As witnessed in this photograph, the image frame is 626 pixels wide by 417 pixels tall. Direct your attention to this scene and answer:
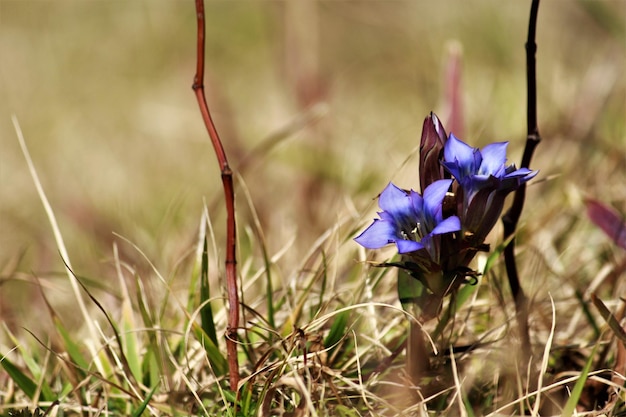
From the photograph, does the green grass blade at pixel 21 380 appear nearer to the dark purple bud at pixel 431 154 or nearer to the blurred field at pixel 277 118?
the blurred field at pixel 277 118

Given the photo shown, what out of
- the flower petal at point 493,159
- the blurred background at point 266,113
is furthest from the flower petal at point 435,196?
the blurred background at point 266,113

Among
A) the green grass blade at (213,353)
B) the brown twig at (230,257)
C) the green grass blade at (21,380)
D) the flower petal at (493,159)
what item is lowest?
the green grass blade at (21,380)

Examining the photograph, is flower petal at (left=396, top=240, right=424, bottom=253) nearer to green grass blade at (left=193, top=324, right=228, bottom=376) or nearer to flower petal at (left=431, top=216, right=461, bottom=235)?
flower petal at (left=431, top=216, right=461, bottom=235)

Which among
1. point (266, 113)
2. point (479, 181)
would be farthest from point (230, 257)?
point (266, 113)

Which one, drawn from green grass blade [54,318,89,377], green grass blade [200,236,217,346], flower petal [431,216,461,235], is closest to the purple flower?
flower petal [431,216,461,235]

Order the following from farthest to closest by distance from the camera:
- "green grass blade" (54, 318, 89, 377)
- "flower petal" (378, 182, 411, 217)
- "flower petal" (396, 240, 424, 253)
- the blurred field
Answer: the blurred field, "green grass blade" (54, 318, 89, 377), "flower petal" (378, 182, 411, 217), "flower petal" (396, 240, 424, 253)
